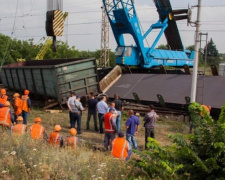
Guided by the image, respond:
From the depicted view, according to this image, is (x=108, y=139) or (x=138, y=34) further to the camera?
(x=138, y=34)

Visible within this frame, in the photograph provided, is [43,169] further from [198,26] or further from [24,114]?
[198,26]

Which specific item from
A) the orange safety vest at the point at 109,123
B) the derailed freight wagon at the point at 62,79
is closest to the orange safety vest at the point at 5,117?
the orange safety vest at the point at 109,123

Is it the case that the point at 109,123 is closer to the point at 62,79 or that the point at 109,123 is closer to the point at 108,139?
the point at 108,139

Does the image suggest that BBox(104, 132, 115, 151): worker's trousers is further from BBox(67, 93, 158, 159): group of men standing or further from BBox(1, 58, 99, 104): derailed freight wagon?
BBox(1, 58, 99, 104): derailed freight wagon

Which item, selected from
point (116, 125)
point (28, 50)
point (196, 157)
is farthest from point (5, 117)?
point (28, 50)

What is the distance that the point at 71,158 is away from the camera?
4.45 m

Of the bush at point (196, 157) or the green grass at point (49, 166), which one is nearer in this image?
the green grass at point (49, 166)

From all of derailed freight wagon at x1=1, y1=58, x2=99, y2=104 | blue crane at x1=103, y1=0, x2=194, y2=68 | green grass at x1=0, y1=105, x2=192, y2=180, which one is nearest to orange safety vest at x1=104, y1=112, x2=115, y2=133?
green grass at x1=0, y1=105, x2=192, y2=180

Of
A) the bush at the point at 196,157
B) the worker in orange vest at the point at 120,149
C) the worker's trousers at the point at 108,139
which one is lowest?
the worker's trousers at the point at 108,139

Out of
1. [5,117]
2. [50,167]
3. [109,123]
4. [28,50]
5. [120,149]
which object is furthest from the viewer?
[28,50]

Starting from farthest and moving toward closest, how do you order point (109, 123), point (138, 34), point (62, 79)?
point (138, 34), point (62, 79), point (109, 123)

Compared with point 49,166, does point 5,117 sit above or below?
below

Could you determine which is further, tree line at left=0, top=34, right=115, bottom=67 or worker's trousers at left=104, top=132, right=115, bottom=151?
tree line at left=0, top=34, right=115, bottom=67

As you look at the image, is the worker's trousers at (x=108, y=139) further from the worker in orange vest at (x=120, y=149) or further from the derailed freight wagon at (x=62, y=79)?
the derailed freight wagon at (x=62, y=79)
